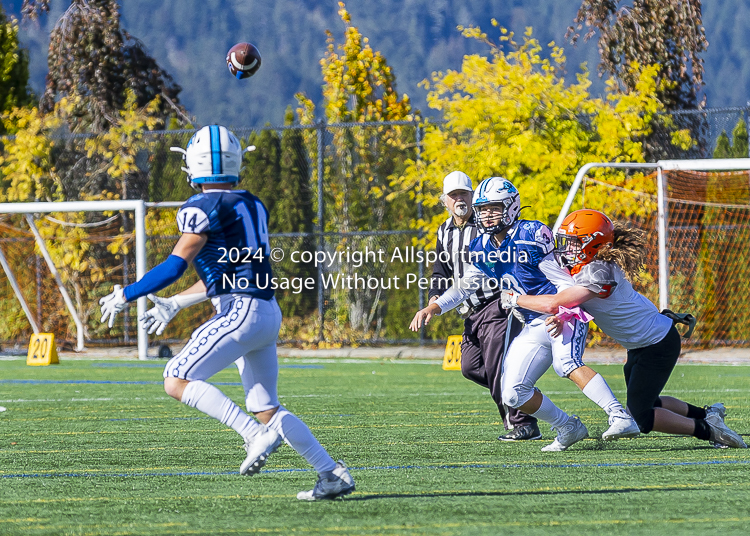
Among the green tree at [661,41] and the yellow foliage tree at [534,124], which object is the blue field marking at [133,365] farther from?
the green tree at [661,41]

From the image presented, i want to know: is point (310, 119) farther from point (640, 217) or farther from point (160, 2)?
point (160, 2)

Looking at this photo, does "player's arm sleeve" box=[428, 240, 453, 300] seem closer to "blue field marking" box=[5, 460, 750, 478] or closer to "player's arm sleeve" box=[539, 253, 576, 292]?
"player's arm sleeve" box=[539, 253, 576, 292]

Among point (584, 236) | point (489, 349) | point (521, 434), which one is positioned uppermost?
point (584, 236)

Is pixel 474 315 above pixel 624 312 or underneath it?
underneath

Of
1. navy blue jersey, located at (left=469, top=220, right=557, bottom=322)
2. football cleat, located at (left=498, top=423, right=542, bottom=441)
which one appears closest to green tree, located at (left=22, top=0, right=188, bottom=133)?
navy blue jersey, located at (left=469, top=220, right=557, bottom=322)

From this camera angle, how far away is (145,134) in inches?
755

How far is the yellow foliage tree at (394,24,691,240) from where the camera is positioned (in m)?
15.7

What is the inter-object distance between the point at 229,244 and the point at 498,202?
8.72ft

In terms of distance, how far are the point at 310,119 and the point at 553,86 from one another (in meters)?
7.00

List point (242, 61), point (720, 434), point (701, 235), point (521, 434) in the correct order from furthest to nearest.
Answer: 1. point (701, 235)
2. point (242, 61)
3. point (521, 434)
4. point (720, 434)

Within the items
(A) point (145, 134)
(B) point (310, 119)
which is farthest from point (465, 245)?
(B) point (310, 119)

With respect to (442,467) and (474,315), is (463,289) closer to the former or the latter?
(474,315)

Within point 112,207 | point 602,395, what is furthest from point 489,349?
point 112,207

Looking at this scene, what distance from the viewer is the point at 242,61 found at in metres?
10.2
